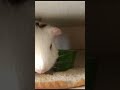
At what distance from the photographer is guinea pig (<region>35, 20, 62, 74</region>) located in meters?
0.72

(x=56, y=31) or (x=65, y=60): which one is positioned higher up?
(x=56, y=31)

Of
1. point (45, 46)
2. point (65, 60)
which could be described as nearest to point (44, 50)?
point (45, 46)

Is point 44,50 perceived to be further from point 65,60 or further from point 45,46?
point 65,60

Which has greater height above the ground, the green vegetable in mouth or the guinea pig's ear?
the guinea pig's ear

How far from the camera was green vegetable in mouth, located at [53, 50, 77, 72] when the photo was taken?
0.82 metres

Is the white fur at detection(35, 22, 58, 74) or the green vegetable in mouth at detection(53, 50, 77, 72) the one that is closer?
the white fur at detection(35, 22, 58, 74)

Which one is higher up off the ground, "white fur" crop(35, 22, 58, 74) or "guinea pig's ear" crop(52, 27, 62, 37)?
"guinea pig's ear" crop(52, 27, 62, 37)

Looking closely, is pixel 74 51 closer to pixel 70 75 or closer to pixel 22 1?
pixel 70 75

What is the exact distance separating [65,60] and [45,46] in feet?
0.39

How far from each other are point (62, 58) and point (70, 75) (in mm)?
141

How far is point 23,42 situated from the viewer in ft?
1.73

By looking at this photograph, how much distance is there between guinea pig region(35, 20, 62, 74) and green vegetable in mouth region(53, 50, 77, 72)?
0.03 m

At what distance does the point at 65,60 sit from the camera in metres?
0.85
